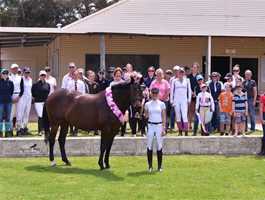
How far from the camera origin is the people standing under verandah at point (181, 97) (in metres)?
16.0

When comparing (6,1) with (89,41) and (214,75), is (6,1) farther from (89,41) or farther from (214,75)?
(214,75)

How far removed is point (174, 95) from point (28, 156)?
→ 4.46 m

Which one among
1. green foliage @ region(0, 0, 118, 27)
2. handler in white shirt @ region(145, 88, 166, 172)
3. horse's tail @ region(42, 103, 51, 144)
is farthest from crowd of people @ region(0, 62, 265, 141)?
green foliage @ region(0, 0, 118, 27)

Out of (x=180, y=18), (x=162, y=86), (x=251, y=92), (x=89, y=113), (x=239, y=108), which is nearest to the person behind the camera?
(x=89, y=113)

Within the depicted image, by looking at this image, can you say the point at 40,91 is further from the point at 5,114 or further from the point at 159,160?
the point at 159,160

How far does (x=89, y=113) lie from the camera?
12508mm

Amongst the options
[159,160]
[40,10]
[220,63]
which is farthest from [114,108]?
[40,10]

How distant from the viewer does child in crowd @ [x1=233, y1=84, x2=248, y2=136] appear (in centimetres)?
1555

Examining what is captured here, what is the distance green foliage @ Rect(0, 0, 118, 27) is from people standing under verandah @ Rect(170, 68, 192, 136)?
143 feet

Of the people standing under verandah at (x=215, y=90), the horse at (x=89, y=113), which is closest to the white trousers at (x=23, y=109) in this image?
the horse at (x=89, y=113)

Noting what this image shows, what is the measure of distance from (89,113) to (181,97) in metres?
4.17

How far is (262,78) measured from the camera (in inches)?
1101

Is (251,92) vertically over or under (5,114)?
over

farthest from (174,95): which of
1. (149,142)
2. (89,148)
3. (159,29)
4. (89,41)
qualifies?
(89,41)
